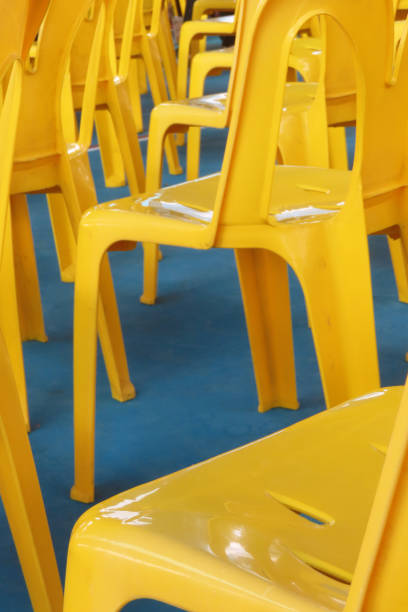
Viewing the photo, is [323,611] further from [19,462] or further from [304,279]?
[304,279]

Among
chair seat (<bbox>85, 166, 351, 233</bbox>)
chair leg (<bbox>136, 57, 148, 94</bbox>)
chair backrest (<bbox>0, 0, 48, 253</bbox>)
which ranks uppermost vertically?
chair backrest (<bbox>0, 0, 48, 253</bbox>)

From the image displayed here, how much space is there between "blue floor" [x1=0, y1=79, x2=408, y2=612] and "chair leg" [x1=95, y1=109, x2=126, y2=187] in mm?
1151

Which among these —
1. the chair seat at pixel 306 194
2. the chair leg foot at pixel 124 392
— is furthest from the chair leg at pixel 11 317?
the chair seat at pixel 306 194

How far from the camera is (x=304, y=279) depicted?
1.53 meters

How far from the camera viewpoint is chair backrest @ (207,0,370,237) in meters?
1.42

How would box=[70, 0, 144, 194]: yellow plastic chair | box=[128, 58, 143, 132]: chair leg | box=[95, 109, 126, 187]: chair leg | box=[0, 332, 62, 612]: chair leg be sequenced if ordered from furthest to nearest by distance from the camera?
box=[128, 58, 143, 132]: chair leg → box=[95, 109, 126, 187]: chair leg → box=[70, 0, 144, 194]: yellow plastic chair → box=[0, 332, 62, 612]: chair leg

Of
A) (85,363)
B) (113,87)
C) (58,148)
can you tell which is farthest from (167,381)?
(113,87)

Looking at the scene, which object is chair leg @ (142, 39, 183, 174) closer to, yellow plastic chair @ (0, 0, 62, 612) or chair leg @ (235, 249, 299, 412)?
chair leg @ (235, 249, 299, 412)

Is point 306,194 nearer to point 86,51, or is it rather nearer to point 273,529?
point 273,529

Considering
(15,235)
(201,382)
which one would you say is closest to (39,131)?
(15,235)

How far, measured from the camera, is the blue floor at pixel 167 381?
1861mm

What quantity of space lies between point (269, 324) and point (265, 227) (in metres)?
0.54

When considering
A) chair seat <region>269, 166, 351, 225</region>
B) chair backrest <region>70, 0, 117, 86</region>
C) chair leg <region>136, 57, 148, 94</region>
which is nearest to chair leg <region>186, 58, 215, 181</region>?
chair backrest <region>70, 0, 117, 86</region>

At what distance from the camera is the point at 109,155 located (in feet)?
14.2
